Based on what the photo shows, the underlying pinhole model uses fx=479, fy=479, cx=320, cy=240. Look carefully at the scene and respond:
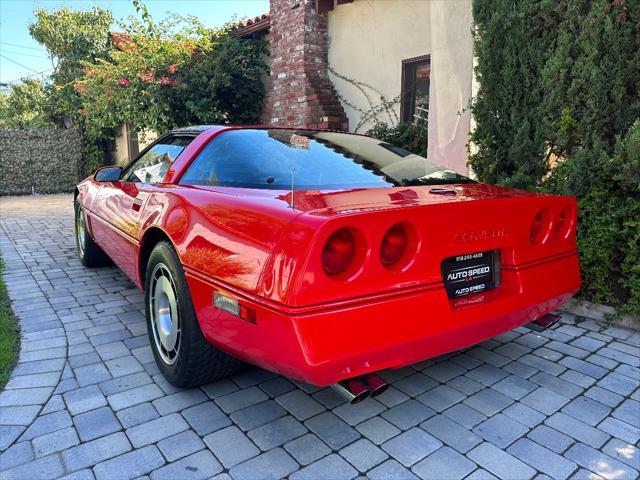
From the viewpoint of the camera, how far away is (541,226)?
259cm

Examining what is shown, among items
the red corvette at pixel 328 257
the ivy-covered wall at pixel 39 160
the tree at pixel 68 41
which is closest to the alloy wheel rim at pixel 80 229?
the red corvette at pixel 328 257

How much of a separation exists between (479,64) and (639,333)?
2.68 metres

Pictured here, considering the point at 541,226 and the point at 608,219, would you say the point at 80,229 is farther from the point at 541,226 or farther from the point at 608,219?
the point at 608,219

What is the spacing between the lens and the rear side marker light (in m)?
1.93

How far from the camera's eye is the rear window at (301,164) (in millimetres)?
2492

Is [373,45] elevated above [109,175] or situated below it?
above

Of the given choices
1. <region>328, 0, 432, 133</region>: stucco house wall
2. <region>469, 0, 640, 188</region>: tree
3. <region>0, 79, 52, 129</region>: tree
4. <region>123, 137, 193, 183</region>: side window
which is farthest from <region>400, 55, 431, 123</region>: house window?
<region>0, 79, 52, 129</region>: tree

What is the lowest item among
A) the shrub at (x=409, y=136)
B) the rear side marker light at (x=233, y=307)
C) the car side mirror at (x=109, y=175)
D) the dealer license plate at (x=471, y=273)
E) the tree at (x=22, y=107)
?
the rear side marker light at (x=233, y=307)

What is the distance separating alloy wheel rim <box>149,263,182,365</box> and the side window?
2.44 feet

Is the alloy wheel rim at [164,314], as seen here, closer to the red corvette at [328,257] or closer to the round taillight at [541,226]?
the red corvette at [328,257]

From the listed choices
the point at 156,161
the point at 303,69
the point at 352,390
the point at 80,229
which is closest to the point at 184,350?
the point at 352,390

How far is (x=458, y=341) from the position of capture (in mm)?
2188

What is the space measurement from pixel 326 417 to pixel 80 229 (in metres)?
4.04

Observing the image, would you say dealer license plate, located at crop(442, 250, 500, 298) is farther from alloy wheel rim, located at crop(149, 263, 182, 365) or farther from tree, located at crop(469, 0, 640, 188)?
tree, located at crop(469, 0, 640, 188)
